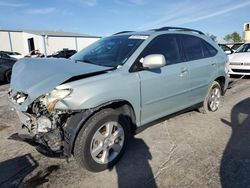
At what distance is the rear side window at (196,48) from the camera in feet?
14.8

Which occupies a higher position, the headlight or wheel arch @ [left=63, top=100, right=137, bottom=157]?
the headlight

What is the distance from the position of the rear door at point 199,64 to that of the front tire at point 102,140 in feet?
6.00

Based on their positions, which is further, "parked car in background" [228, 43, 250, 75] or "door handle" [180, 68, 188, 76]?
"parked car in background" [228, 43, 250, 75]

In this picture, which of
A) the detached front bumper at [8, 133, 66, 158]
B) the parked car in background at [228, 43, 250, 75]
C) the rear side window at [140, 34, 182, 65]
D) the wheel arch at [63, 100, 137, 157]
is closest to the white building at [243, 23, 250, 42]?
the parked car in background at [228, 43, 250, 75]

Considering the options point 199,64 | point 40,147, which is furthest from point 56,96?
point 199,64

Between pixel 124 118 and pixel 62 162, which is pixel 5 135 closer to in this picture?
pixel 62 162

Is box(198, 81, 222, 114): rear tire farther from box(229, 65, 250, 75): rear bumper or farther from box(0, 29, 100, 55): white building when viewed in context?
box(0, 29, 100, 55): white building

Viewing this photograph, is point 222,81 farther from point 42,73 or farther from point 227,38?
point 227,38

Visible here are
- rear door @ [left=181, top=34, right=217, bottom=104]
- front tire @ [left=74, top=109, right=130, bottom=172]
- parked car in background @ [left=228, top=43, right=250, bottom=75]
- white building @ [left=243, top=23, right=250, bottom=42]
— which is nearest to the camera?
front tire @ [left=74, top=109, right=130, bottom=172]

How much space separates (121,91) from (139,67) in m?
0.55

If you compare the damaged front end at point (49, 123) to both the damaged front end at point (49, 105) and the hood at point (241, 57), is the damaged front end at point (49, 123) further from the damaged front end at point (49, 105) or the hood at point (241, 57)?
the hood at point (241, 57)

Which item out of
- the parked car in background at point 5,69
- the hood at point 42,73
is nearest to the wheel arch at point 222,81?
the hood at point 42,73

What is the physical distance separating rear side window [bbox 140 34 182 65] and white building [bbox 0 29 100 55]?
37213mm

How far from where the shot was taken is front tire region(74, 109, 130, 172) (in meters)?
2.88
